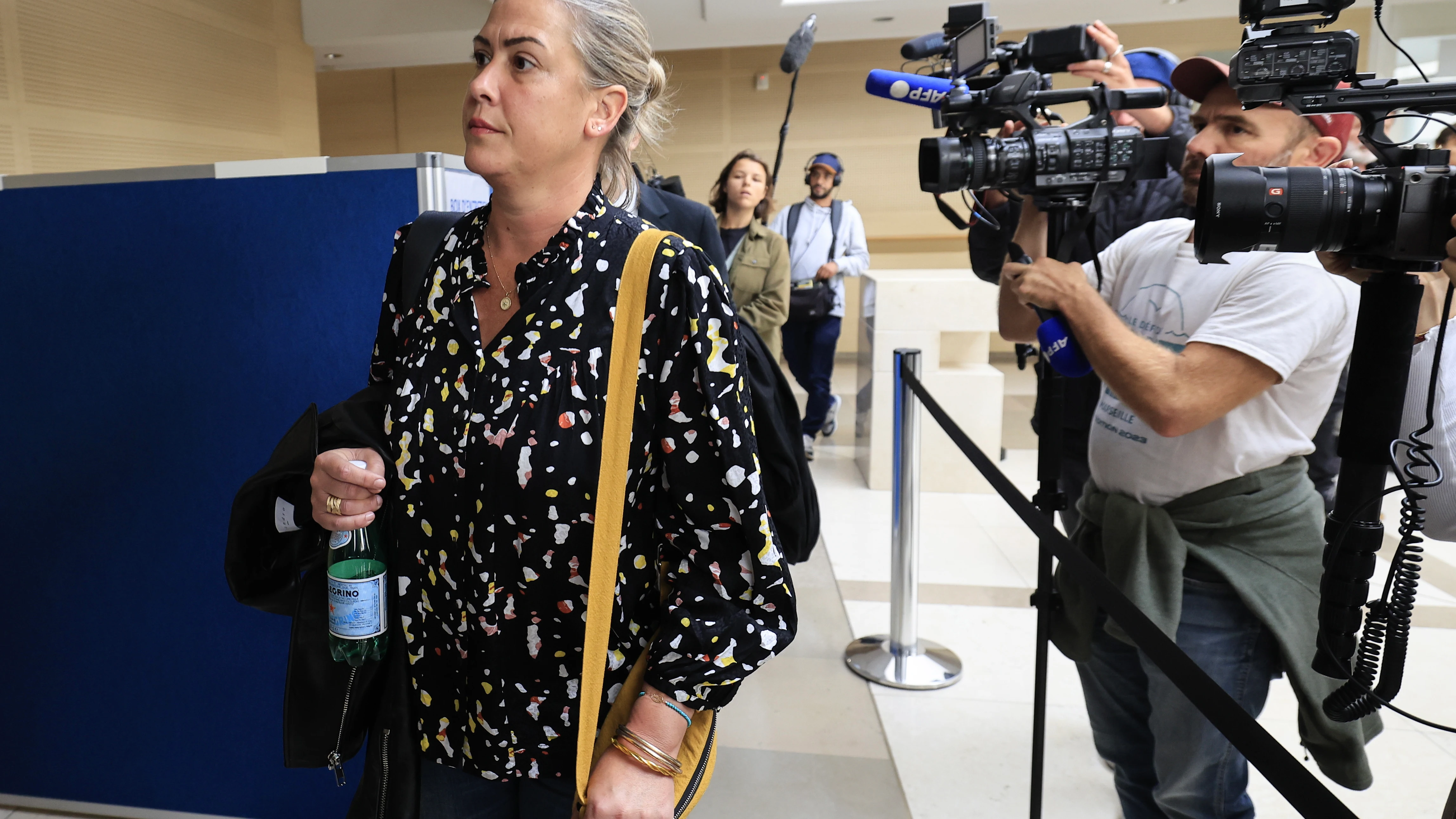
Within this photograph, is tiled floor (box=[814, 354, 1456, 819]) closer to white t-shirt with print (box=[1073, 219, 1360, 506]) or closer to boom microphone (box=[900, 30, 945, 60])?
white t-shirt with print (box=[1073, 219, 1360, 506])

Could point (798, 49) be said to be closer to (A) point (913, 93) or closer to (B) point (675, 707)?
(A) point (913, 93)

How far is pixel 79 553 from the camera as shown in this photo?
1914mm

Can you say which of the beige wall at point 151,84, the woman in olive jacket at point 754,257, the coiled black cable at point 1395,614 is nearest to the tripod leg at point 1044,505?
the coiled black cable at point 1395,614

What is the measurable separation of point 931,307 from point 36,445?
11.9 feet

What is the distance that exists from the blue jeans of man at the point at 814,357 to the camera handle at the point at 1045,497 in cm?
348

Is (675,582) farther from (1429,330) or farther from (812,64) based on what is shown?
(812,64)

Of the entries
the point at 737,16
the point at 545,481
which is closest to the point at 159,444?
the point at 545,481

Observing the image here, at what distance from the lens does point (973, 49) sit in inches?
64.9

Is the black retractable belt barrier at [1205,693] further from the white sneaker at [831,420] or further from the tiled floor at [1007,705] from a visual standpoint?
the white sneaker at [831,420]

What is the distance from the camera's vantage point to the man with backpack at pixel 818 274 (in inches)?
204

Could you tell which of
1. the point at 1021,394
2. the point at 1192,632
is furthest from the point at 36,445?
the point at 1021,394

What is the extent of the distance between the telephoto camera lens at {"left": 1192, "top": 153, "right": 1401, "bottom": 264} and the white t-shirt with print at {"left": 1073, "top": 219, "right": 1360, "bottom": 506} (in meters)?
0.40

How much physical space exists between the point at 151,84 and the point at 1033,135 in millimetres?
5333

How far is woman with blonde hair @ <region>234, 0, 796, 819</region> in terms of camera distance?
2.89 ft
